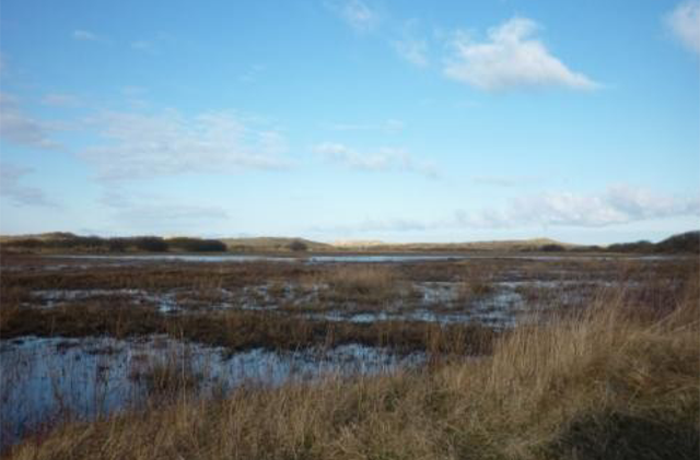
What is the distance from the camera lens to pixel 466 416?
5.68m

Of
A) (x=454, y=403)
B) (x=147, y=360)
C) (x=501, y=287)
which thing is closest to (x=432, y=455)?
(x=454, y=403)

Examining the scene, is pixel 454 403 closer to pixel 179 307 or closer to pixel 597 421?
pixel 597 421

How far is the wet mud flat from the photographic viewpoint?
25.1 feet

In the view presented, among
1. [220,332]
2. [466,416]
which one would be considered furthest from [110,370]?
[466,416]

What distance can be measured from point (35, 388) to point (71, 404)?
1.44 m

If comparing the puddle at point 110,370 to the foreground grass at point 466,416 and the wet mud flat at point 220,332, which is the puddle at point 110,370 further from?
the foreground grass at point 466,416

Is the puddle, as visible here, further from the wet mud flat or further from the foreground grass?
the foreground grass

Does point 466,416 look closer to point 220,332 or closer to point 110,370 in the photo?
point 110,370

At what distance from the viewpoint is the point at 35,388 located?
26.2 ft

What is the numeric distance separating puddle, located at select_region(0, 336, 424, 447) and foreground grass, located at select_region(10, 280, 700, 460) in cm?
79

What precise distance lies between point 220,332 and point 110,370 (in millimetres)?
4042

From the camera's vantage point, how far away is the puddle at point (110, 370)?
6867mm

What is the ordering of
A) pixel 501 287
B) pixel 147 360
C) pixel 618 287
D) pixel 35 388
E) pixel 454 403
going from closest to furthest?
1. pixel 454 403
2. pixel 35 388
3. pixel 147 360
4. pixel 618 287
5. pixel 501 287

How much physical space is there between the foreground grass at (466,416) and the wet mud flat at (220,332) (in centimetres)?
84
